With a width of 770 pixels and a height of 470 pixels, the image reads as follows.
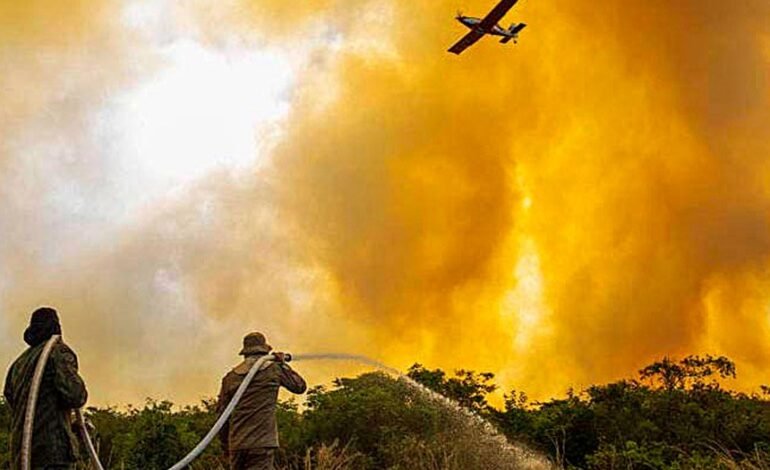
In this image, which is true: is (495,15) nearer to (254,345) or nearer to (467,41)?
(467,41)

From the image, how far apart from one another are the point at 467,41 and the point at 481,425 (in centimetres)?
2194

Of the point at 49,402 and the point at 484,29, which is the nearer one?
the point at 49,402

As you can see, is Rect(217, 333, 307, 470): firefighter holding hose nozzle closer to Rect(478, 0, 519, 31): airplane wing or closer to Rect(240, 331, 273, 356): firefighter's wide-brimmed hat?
Rect(240, 331, 273, 356): firefighter's wide-brimmed hat

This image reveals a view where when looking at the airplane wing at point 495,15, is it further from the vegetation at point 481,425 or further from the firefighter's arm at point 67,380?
the firefighter's arm at point 67,380

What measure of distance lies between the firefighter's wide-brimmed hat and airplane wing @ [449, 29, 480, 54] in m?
30.6

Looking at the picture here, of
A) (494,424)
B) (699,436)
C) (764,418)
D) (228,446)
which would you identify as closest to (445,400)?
(494,424)

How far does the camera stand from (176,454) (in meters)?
26.5

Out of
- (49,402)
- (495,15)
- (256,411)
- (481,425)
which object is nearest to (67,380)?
(49,402)

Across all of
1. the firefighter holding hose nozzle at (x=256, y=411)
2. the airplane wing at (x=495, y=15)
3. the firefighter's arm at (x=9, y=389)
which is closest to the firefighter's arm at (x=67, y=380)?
the firefighter's arm at (x=9, y=389)

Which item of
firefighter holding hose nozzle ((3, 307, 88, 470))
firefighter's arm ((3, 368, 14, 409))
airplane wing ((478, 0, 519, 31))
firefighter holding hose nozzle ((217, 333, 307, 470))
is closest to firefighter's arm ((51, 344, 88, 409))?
firefighter holding hose nozzle ((3, 307, 88, 470))

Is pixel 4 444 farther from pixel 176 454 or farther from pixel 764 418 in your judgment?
pixel 764 418

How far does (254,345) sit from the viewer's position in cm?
1406

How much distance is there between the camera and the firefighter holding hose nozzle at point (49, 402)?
437 inches

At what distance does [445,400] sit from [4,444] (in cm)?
1245
